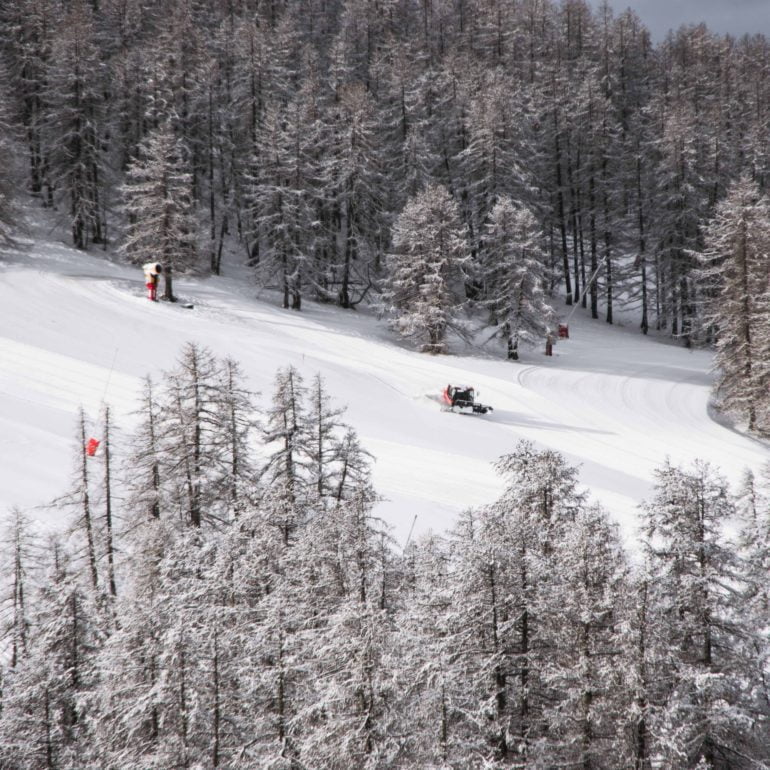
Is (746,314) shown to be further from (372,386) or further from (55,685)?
(55,685)

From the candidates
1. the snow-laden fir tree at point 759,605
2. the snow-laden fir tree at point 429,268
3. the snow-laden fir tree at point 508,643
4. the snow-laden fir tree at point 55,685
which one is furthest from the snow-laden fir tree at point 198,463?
the snow-laden fir tree at point 429,268

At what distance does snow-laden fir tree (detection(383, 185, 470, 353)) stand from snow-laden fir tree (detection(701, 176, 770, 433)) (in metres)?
13.9

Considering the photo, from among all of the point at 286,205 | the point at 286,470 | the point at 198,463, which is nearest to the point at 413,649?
the point at 286,470

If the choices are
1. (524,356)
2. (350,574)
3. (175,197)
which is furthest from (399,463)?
(175,197)

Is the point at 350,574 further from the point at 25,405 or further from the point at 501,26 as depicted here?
the point at 501,26

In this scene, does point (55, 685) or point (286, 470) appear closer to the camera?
point (55, 685)

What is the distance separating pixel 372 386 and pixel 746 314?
61.4 feet

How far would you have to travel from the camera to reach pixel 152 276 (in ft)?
122

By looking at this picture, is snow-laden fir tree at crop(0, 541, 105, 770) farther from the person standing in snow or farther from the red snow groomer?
the person standing in snow

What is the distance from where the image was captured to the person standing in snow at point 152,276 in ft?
121

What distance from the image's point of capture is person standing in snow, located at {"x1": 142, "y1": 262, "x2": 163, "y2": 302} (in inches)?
1451

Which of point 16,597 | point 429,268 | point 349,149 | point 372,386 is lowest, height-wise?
point 16,597

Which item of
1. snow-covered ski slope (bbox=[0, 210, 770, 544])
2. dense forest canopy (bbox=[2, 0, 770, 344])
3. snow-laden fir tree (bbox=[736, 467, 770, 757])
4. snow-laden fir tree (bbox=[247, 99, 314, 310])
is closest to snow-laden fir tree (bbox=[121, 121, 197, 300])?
dense forest canopy (bbox=[2, 0, 770, 344])

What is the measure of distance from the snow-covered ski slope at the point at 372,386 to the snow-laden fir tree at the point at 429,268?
188 centimetres
